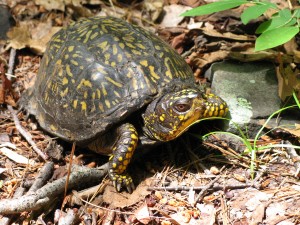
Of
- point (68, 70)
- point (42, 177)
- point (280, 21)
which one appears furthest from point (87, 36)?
point (280, 21)

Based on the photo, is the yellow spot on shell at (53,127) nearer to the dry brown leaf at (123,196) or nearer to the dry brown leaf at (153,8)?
the dry brown leaf at (123,196)

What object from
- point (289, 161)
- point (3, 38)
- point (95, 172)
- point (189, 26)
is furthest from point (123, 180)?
point (3, 38)

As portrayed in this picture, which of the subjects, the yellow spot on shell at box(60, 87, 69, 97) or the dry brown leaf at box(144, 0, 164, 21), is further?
the dry brown leaf at box(144, 0, 164, 21)

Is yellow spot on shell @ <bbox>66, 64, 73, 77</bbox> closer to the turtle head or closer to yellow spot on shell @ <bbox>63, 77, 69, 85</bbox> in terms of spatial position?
yellow spot on shell @ <bbox>63, 77, 69, 85</bbox>

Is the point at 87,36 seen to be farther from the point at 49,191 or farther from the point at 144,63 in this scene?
the point at 49,191

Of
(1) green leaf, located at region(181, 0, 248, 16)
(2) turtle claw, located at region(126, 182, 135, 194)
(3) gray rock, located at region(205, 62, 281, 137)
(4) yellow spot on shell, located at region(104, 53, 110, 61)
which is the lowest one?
(2) turtle claw, located at region(126, 182, 135, 194)

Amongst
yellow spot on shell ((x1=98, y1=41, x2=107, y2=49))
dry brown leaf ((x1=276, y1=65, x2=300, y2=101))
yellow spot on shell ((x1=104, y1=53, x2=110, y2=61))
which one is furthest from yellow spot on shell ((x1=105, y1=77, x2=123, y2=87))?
dry brown leaf ((x1=276, y1=65, x2=300, y2=101))
